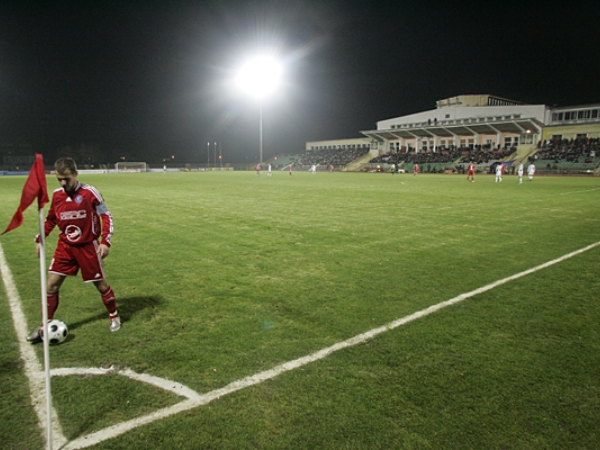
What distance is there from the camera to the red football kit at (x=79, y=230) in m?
3.92

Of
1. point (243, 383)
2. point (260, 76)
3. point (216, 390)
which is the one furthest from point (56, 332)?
point (260, 76)

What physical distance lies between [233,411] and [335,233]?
22.8ft

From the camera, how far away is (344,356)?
11.9ft

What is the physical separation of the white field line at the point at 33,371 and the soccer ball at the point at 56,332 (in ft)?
0.65

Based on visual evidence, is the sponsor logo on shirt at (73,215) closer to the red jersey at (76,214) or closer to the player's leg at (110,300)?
the red jersey at (76,214)

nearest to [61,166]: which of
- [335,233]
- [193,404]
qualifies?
[193,404]

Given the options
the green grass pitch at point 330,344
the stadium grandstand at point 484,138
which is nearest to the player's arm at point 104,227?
the green grass pitch at point 330,344

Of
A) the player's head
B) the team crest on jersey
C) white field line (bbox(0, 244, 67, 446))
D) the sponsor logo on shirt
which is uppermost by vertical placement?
the player's head

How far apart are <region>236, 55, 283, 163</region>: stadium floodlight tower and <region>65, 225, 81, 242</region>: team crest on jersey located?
49.1 metres

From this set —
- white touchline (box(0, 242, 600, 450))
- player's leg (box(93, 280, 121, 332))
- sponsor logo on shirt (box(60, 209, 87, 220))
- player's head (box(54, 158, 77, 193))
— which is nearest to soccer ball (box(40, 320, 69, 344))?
player's leg (box(93, 280, 121, 332))

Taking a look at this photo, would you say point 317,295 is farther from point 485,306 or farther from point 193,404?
point 193,404

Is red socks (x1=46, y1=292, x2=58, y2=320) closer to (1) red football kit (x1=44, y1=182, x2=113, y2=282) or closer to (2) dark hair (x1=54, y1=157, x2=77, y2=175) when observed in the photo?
(1) red football kit (x1=44, y1=182, x2=113, y2=282)

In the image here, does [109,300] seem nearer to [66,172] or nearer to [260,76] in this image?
[66,172]

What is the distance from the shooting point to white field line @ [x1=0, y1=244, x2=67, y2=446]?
269 cm
